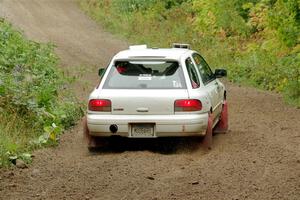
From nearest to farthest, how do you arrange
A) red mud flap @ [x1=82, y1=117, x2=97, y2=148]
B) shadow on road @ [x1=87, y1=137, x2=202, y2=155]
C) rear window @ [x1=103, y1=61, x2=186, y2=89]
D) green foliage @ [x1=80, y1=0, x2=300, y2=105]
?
rear window @ [x1=103, y1=61, x2=186, y2=89]
red mud flap @ [x1=82, y1=117, x2=97, y2=148]
shadow on road @ [x1=87, y1=137, x2=202, y2=155]
green foliage @ [x1=80, y1=0, x2=300, y2=105]

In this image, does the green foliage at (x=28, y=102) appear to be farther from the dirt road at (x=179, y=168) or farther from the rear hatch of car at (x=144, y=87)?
the rear hatch of car at (x=144, y=87)

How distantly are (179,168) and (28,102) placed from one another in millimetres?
4007

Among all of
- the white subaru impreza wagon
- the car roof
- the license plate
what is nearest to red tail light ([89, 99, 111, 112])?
the white subaru impreza wagon

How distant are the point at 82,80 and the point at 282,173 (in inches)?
457

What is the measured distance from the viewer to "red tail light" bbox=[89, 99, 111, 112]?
420 inches

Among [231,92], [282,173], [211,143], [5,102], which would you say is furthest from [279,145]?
[231,92]

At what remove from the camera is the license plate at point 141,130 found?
1062 centimetres

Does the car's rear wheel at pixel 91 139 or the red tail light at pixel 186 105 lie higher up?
the red tail light at pixel 186 105

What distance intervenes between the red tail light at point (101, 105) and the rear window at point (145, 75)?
1.00 ft

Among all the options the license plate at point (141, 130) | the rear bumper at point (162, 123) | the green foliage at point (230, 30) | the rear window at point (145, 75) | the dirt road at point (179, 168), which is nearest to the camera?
the dirt road at point (179, 168)

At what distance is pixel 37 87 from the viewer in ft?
47.5

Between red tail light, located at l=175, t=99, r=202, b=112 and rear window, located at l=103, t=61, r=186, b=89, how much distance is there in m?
0.31

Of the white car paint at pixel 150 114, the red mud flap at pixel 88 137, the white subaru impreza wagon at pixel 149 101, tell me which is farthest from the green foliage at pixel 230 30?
the red mud flap at pixel 88 137

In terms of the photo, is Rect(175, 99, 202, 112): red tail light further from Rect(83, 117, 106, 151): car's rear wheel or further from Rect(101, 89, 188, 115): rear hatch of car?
Rect(83, 117, 106, 151): car's rear wheel
